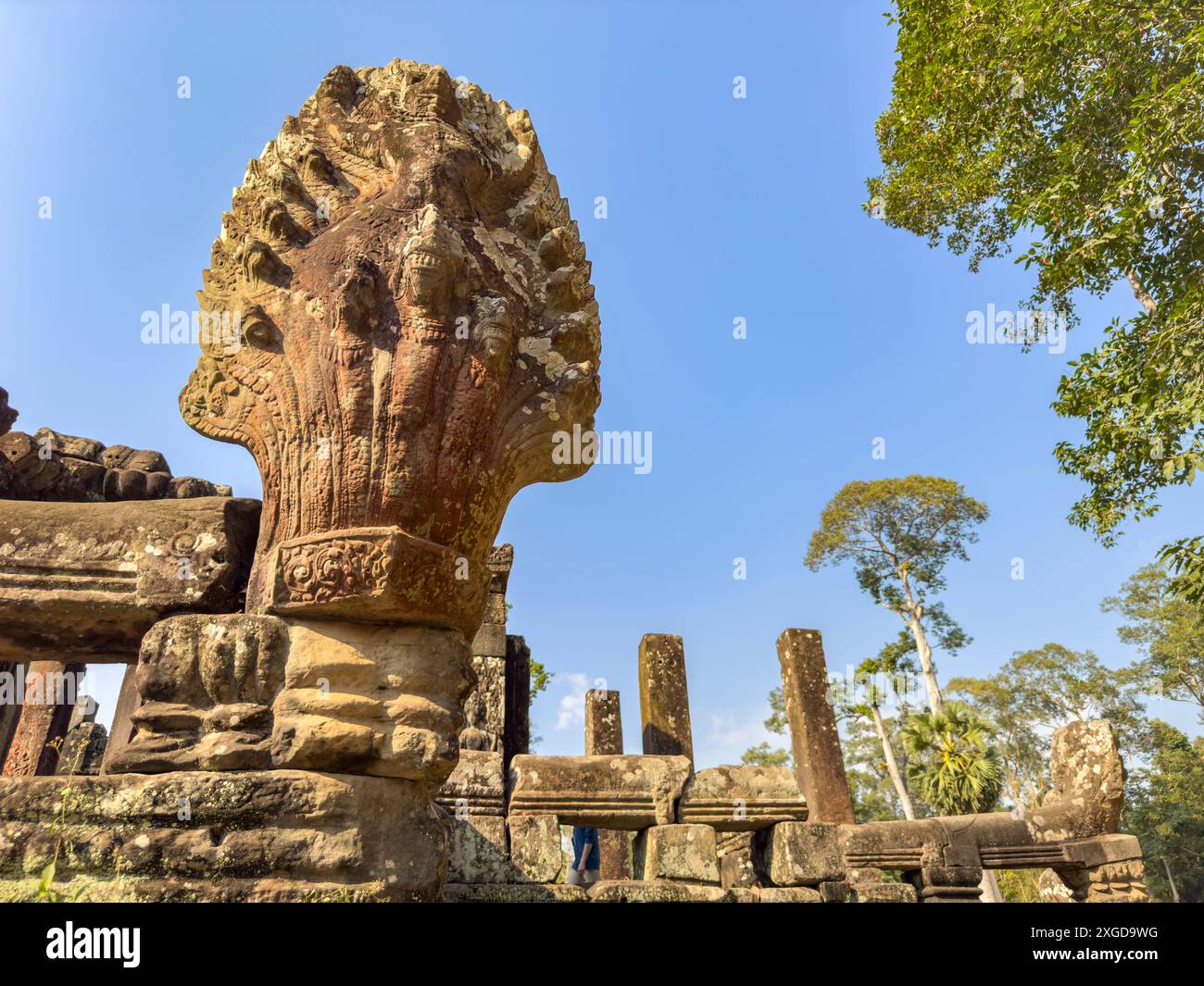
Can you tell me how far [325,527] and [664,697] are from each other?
25.7 ft

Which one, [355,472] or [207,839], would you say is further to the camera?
[355,472]

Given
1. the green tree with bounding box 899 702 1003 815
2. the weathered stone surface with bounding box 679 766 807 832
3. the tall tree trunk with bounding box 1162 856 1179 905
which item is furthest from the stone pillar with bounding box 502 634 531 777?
the tall tree trunk with bounding box 1162 856 1179 905

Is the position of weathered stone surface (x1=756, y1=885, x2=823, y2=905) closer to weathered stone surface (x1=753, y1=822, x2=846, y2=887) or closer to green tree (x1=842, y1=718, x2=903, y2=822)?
weathered stone surface (x1=753, y1=822, x2=846, y2=887)

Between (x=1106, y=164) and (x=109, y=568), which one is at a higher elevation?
(x=1106, y=164)

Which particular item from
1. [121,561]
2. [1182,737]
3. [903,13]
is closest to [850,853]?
[121,561]

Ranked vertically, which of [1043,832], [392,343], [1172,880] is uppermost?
[392,343]

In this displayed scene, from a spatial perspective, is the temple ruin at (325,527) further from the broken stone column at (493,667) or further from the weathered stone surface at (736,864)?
the broken stone column at (493,667)

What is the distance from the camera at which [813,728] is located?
1041 cm

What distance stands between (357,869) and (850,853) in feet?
22.6

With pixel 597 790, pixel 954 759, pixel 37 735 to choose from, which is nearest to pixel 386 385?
pixel 597 790

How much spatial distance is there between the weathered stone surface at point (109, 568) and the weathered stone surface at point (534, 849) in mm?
2071

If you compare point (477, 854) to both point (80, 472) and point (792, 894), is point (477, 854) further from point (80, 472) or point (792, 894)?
point (80, 472)

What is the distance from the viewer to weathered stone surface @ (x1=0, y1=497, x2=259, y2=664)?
2449 millimetres
